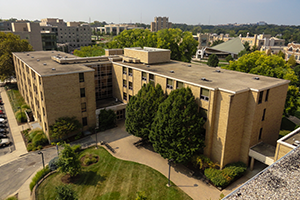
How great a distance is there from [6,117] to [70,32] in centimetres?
10118

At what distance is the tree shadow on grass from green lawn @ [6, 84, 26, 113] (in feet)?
106

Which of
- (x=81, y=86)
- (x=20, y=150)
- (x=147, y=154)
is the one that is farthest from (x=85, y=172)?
(x=81, y=86)

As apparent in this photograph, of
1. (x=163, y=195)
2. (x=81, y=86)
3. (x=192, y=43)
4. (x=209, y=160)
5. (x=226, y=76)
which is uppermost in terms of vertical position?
(x=192, y=43)

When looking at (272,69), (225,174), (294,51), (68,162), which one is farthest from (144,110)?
(294,51)

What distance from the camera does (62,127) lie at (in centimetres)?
3603

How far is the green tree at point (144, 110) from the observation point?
111ft

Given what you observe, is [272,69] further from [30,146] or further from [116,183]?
[30,146]

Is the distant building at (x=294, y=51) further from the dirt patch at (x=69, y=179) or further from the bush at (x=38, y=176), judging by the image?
the bush at (x=38, y=176)

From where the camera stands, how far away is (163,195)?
26.0 metres

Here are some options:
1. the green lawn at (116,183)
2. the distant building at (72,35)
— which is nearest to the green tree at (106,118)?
the green lawn at (116,183)

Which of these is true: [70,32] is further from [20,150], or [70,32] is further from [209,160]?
[209,160]

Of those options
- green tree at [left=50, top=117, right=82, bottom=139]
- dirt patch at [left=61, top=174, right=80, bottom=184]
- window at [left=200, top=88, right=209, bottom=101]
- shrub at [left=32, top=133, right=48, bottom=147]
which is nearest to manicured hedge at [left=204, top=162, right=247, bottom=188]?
window at [left=200, top=88, right=209, bottom=101]

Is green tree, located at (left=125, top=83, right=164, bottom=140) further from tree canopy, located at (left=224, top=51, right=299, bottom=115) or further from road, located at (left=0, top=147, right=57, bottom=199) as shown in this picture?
tree canopy, located at (left=224, top=51, right=299, bottom=115)

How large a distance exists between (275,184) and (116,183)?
19.6 metres
